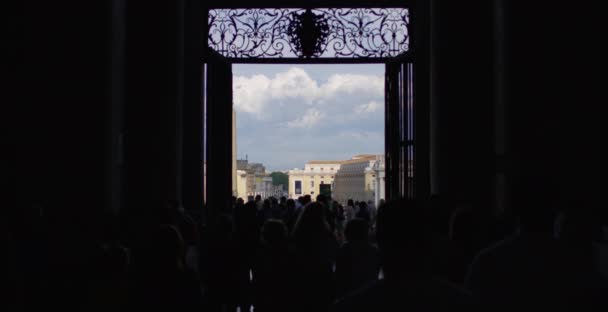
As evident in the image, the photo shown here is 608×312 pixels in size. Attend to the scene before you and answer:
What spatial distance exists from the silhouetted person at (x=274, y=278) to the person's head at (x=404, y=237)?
206 centimetres

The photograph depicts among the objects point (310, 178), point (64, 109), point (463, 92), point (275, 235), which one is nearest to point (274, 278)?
point (275, 235)

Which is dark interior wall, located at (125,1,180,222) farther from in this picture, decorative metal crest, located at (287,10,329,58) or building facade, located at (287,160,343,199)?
building facade, located at (287,160,343,199)

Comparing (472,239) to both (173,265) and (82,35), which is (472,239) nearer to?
(173,265)

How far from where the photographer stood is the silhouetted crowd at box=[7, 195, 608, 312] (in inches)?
70.1

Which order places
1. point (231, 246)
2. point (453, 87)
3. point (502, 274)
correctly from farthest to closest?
point (453, 87) < point (231, 246) < point (502, 274)

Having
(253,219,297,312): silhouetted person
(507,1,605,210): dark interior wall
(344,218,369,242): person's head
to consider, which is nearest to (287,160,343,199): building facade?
(507,1,605,210): dark interior wall

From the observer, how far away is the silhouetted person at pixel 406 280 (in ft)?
5.78

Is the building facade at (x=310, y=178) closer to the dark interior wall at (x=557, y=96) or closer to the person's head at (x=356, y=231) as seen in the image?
the dark interior wall at (x=557, y=96)

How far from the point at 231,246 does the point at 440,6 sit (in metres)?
5.63

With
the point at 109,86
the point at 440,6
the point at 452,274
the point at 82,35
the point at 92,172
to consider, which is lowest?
the point at 452,274

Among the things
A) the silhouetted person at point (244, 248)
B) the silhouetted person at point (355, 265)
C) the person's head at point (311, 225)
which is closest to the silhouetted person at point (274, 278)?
the silhouetted person at point (244, 248)

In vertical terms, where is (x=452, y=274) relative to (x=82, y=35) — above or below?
below

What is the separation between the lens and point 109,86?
6.50 metres

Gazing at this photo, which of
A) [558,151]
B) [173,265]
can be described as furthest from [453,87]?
[173,265]
